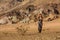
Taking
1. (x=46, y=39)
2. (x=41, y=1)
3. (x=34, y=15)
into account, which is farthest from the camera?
(x=41, y=1)

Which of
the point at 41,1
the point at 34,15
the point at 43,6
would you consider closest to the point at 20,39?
the point at 34,15

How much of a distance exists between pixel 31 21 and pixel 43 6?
502 cm

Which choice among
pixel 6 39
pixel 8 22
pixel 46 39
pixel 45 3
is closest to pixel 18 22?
pixel 8 22

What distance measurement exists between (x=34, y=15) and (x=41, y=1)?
6.09 m

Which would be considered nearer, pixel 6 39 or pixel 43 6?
pixel 6 39

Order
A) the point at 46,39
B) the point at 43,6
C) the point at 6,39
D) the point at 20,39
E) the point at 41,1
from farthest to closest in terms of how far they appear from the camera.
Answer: the point at 41,1, the point at 43,6, the point at 6,39, the point at 20,39, the point at 46,39

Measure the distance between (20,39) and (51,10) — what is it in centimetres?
1689

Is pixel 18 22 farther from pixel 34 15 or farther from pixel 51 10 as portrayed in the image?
pixel 51 10

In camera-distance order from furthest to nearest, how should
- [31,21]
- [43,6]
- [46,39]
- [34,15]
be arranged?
[43,6], [34,15], [31,21], [46,39]

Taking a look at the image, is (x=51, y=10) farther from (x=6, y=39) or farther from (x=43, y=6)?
(x=6, y=39)

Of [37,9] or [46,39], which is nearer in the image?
[46,39]

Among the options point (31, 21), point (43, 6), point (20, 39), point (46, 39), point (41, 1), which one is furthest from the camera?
point (41, 1)

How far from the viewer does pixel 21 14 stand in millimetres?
31000

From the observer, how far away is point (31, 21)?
27.6 m
